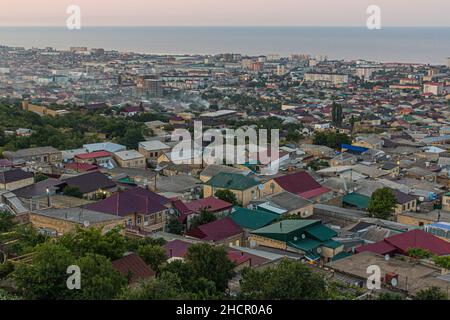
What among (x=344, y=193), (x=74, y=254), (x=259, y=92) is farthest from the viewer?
(x=259, y=92)

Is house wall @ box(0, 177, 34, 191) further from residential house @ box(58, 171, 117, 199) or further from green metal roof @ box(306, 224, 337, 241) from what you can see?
green metal roof @ box(306, 224, 337, 241)

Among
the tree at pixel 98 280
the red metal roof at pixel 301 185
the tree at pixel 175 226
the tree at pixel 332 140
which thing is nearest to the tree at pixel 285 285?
the tree at pixel 98 280

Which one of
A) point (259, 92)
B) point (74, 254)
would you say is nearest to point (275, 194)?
point (74, 254)

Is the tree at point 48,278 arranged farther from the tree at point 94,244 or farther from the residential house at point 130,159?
the residential house at point 130,159

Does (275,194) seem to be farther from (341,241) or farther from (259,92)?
(259,92)
